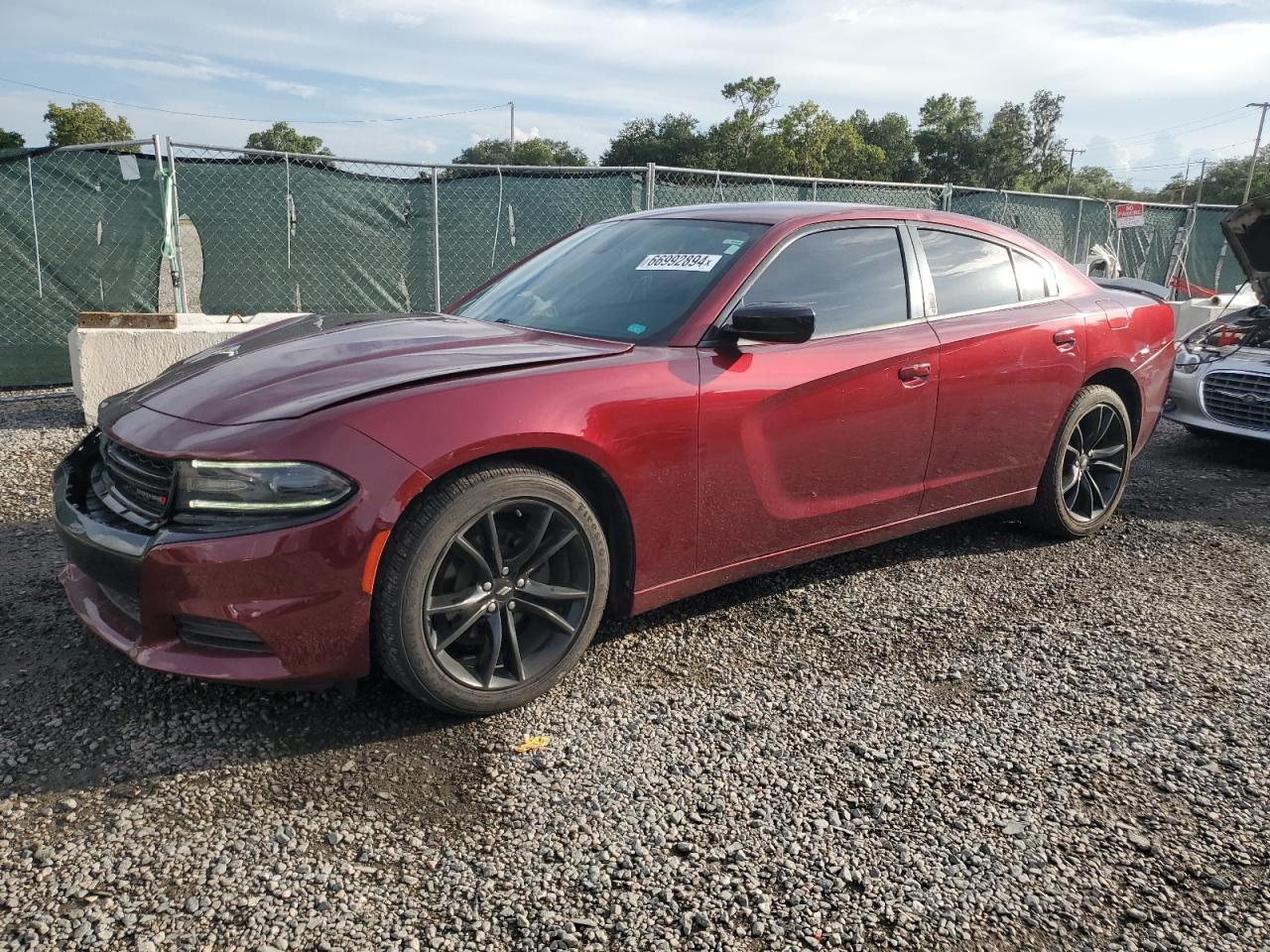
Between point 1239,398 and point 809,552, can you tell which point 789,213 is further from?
point 1239,398

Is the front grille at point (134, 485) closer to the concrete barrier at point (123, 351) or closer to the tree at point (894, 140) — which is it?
the concrete barrier at point (123, 351)

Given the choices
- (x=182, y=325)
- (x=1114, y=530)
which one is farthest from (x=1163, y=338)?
(x=182, y=325)

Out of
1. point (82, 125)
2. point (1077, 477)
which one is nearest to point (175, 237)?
point (1077, 477)

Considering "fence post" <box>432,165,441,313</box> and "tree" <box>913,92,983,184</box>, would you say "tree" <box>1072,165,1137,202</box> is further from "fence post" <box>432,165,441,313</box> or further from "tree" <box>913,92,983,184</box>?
"fence post" <box>432,165,441,313</box>

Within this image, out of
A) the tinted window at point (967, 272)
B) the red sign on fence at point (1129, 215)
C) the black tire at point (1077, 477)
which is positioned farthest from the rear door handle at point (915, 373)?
the red sign on fence at point (1129, 215)

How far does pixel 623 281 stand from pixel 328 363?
120 cm

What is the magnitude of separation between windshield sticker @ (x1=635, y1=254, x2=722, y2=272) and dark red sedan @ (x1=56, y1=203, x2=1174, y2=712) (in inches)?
0.6

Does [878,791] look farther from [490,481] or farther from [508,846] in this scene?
[490,481]

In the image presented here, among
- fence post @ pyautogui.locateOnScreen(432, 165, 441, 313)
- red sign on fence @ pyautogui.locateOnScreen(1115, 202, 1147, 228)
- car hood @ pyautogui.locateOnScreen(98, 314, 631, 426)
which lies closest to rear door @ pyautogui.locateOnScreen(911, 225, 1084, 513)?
car hood @ pyautogui.locateOnScreen(98, 314, 631, 426)

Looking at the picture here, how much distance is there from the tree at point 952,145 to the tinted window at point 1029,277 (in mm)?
85747

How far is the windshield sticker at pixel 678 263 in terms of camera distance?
346cm

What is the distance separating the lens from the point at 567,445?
282 centimetres

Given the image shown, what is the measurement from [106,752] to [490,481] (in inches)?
51.0

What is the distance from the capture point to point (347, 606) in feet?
8.36
